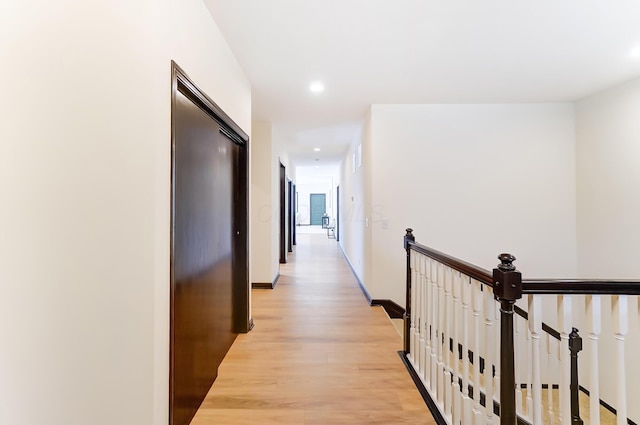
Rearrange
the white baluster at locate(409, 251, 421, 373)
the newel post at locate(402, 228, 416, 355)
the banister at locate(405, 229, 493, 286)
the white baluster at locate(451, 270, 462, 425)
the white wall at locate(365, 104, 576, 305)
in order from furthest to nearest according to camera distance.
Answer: the white wall at locate(365, 104, 576, 305) → the newel post at locate(402, 228, 416, 355) → the white baluster at locate(409, 251, 421, 373) → the white baluster at locate(451, 270, 462, 425) → the banister at locate(405, 229, 493, 286)

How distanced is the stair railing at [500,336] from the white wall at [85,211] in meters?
1.45

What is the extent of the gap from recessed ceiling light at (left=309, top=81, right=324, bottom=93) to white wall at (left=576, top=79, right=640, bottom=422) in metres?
3.09

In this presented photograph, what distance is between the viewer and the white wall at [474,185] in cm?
363

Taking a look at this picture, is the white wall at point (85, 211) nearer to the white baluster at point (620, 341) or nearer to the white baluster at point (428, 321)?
the white baluster at point (428, 321)

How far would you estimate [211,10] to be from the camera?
187 cm

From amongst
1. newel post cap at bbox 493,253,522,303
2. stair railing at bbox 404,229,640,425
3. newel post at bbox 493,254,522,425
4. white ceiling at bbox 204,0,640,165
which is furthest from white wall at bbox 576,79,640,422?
newel post cap at bbox 493,253,522,303

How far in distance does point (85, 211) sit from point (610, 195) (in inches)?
178

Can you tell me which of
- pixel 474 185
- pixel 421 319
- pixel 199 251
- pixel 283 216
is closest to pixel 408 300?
pixel 421 319

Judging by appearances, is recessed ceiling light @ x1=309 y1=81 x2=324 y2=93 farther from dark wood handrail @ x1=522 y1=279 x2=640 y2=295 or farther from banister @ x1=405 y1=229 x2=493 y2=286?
dark wood handrail @ x1=522 y1=279 x2=640 y2=295

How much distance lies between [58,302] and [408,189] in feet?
11.3

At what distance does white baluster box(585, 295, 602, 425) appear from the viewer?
1.16 metres

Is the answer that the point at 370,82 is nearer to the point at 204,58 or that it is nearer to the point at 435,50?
the point at 435,50

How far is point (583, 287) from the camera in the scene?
1192mm

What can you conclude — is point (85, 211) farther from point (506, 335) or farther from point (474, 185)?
point (474, 185)
